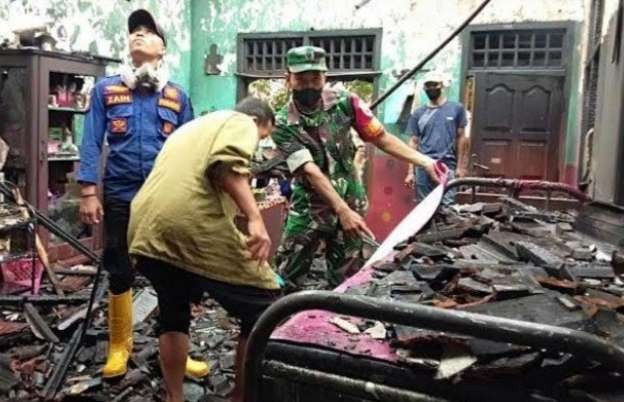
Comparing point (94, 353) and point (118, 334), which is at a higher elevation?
point (118, 334)

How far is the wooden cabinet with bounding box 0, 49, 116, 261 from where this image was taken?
6.20m

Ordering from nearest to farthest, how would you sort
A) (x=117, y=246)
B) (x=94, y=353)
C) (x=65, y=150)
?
(x=117, y=246) < (x=94, y=353) < (x=65, y=150)

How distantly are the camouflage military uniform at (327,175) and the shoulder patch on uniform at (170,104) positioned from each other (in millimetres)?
644

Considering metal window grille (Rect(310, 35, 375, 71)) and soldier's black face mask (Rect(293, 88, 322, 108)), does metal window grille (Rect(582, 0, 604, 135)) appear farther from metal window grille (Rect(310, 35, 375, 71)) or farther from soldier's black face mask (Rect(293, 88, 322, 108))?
soldier's black face mask (Rect(293, 88, 322, 108))

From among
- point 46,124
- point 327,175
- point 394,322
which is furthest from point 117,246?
point 46,124

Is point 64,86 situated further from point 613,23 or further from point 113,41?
point 613,23

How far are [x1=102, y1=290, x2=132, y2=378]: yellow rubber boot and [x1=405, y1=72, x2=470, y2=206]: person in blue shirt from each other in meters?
4.09

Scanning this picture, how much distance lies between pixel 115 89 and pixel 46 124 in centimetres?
304

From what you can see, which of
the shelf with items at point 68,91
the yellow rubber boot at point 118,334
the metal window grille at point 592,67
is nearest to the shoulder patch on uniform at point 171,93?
the yellow rubber boot at point 118,334

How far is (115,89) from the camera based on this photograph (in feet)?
12.3

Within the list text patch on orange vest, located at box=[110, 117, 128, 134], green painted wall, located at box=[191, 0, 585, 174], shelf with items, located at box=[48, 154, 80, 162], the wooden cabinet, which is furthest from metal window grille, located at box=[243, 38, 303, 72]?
text patch on orange vest, located at box=[110, 117, 128, 134]

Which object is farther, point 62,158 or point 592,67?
point 592,67

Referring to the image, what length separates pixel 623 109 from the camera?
12.1 feet

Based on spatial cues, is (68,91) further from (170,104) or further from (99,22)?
(170,104)
